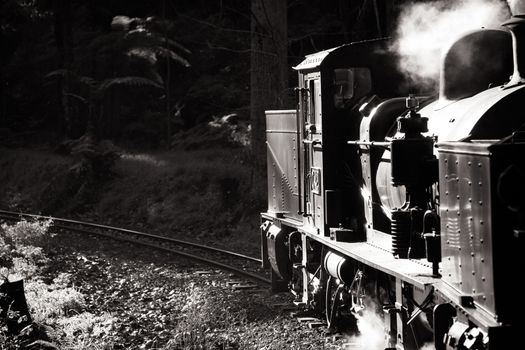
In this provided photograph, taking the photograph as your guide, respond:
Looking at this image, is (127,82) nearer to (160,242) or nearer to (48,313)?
(160,242)

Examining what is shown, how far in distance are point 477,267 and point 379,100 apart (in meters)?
3.88

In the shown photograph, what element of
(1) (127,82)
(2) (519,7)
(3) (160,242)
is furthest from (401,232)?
(1) (127,82)

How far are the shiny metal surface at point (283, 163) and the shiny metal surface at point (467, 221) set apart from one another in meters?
4.67

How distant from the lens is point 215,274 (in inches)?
493

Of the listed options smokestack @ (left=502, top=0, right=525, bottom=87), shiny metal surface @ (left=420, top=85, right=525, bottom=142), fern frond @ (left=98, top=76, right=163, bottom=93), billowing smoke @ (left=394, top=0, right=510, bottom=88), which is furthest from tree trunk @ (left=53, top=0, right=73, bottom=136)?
smokestack @ (left=502, top=0, right=525, bottom=87)

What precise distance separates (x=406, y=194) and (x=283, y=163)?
4.64 m

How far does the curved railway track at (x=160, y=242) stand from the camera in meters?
12.8

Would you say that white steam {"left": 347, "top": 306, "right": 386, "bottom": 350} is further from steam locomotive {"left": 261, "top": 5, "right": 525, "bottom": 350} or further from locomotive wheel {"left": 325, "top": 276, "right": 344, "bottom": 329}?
locomotive wheel {"left": 325, "top": 276, "right": 344, "bottom": 329}

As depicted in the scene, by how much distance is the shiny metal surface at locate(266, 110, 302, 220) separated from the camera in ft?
35.2

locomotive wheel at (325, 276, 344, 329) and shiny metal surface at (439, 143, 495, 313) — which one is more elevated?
shiny metal surface at (439, 143, 495, 313)

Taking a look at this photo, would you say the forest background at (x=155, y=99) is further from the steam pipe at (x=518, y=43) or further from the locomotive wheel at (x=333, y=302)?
the steam pipe at (x=518, y=43)

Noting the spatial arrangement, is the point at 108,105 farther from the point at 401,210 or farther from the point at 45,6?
the point at 401,210

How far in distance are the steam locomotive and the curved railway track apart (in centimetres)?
93

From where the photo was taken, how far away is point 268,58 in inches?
661
